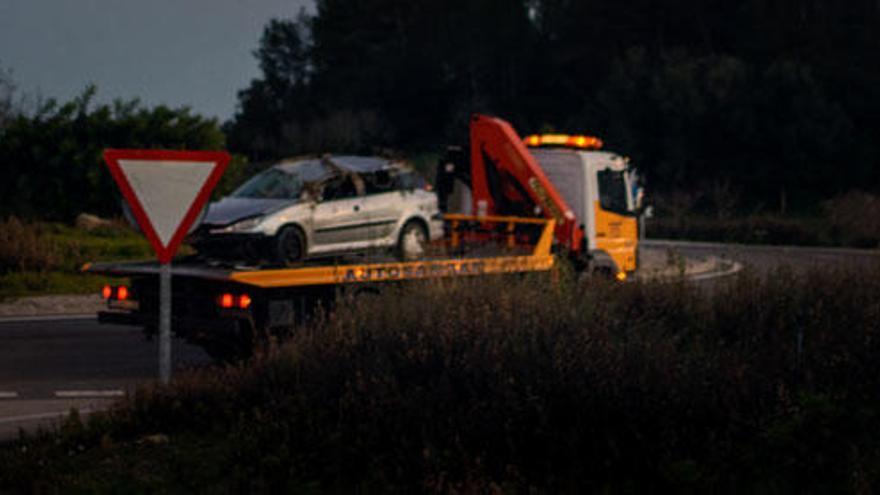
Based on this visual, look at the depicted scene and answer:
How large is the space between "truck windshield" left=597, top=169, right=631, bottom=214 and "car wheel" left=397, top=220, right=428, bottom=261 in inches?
104

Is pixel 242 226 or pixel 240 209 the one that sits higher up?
pixel 240 209

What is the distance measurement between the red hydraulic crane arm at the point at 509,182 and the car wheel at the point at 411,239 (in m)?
1.56

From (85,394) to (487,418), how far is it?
16.8 ft

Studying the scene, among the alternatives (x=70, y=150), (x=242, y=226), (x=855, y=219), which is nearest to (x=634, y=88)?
(x=855, y=219)

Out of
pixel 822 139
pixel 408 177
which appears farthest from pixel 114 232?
pixel 822 139

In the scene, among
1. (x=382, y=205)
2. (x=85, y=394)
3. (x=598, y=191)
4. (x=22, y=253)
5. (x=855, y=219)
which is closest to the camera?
(x=85, y=394)

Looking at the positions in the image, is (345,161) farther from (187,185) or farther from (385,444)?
(385,444)

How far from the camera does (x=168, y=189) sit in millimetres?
7926

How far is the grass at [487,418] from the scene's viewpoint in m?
6.30

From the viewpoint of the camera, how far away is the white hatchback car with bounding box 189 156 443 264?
1268 centimetres

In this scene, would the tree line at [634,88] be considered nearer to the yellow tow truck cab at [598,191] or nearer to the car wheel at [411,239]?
the yellow tow truck cab at [598,191]

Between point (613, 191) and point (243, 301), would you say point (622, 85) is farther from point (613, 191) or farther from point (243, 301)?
point (243, 301)

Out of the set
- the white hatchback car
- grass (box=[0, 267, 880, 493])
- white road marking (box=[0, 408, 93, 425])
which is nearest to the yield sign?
grass (box=[0, 267, 880, 493])

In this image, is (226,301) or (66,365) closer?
(226,301)
